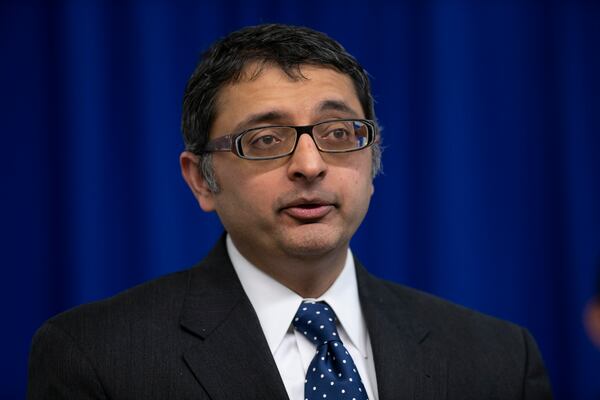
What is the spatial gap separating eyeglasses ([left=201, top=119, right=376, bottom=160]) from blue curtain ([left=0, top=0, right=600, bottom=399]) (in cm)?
134

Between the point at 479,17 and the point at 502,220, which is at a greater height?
the point at 479,17

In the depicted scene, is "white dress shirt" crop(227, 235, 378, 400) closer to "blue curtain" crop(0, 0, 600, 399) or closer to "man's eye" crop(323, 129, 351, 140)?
"man's eye" crop(323, 129, 351, 140)

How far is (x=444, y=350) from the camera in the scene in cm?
181

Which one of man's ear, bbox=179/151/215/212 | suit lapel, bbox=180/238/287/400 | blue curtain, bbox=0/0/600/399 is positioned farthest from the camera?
blue curtain, bbox=0/0/600/399

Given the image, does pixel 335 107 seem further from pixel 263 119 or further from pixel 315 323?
pixel 315 323

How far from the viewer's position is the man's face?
1639mm

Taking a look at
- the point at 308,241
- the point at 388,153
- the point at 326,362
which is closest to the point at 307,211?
the point at 308,241

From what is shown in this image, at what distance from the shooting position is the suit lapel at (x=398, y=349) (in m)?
1.69

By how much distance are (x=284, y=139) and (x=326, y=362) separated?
1.67 feet

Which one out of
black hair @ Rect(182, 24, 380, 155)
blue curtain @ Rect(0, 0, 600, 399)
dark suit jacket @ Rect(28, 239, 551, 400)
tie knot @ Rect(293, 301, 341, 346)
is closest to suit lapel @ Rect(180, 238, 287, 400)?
dark suit jacket @ Rect(28, 239, 551, 400)

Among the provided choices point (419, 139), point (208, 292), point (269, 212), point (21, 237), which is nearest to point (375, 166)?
point (269, 212)

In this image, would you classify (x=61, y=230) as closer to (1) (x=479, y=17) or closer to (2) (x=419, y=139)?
(2) (x=419, y=139)

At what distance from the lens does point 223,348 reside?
162cm

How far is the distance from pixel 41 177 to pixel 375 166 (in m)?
1.53
